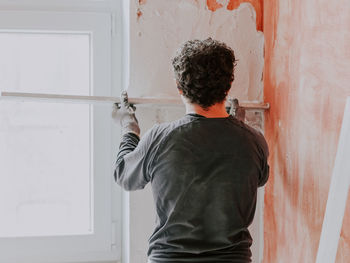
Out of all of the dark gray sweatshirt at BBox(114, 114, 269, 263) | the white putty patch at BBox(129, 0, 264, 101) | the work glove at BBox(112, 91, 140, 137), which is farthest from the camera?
the white putty patch at BBox(129, 0, 264, 101)

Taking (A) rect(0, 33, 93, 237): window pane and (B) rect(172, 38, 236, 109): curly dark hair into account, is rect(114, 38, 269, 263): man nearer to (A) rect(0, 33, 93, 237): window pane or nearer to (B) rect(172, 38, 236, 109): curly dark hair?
(B) rect(172, 38, 236, 109): curly dark hair

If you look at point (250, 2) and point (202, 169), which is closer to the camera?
point (202, 169)

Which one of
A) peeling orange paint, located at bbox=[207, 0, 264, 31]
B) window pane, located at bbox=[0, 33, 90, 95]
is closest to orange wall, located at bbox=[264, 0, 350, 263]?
peeling orange paint, located at bbox=[207, 0, 264, 31]

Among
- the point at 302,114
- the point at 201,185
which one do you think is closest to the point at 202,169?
the point at 201,185

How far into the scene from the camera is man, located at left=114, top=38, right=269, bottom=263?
1.12 metres

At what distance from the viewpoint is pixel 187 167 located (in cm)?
111

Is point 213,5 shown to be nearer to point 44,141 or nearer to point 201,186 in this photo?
point 201,186

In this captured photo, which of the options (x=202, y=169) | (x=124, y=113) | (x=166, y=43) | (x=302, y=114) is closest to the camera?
(x=202, y=169)

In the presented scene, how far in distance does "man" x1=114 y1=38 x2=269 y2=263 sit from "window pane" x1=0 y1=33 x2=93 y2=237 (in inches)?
30.7

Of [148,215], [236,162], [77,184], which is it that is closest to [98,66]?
[77,184]

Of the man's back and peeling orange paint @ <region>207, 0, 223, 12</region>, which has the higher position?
peeling orange paint @ <region>207, 0, 223, 12</region>

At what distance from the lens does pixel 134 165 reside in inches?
47.0

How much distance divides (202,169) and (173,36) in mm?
649

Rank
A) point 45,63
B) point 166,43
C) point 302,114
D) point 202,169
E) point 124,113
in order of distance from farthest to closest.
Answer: point 45,63 → point 166,43 → point 124,113 → point 302,114 → point 202,169
